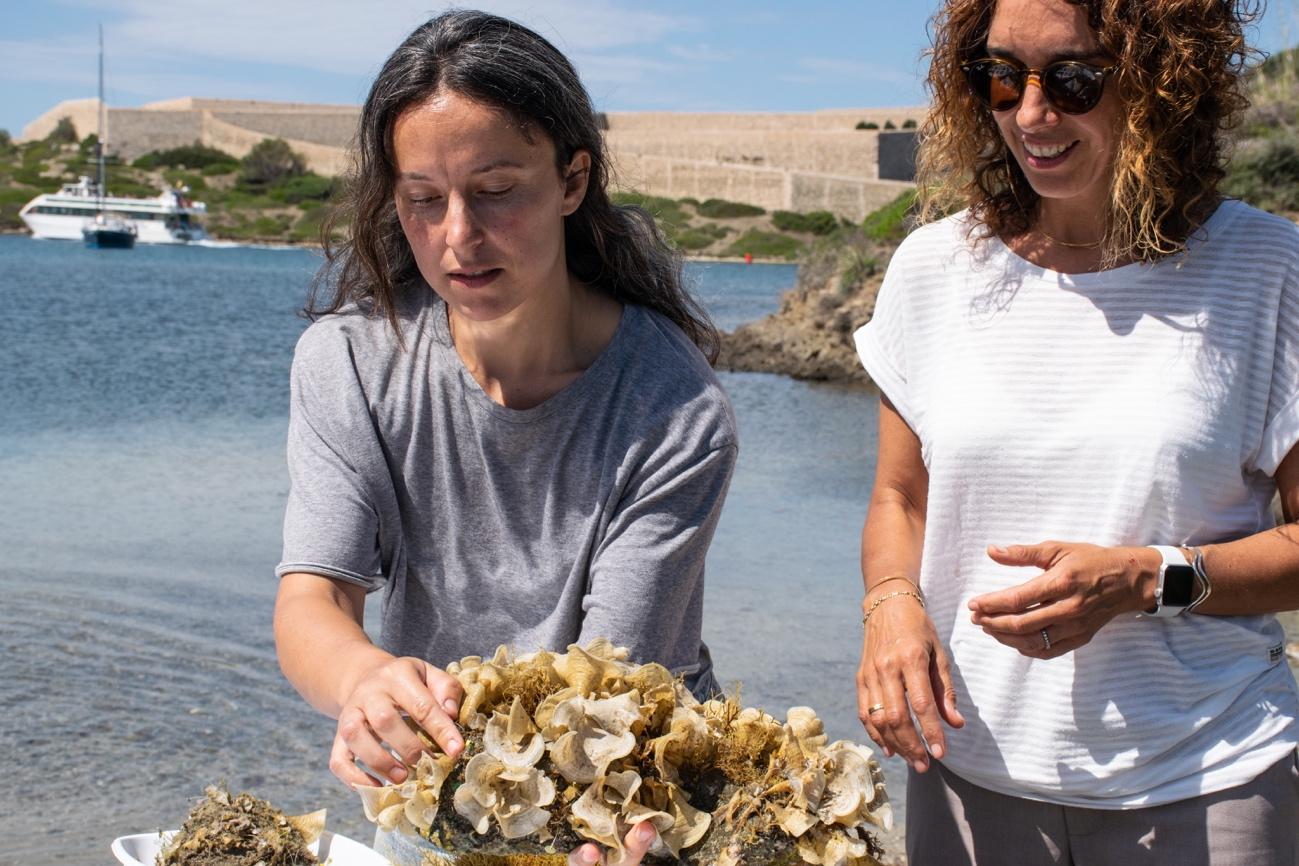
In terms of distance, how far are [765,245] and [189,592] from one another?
56.7m


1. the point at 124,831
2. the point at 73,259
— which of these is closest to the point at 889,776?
the point at 124,831

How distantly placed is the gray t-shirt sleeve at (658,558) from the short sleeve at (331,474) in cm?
32

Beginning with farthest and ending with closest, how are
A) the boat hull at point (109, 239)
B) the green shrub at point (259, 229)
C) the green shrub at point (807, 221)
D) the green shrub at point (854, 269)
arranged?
1. the green shrub at point (259, 229)
2. the green shrub at point (807, 221)
3. the boat hull at point (109, 239)
4. the green shrub at point (854, 269)

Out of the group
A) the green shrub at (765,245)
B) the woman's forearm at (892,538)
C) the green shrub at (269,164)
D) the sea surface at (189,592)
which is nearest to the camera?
the woman's forearm at (892,538)

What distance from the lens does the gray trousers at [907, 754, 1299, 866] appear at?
1909 mm

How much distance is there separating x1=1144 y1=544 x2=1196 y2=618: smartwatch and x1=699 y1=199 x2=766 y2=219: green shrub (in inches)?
2593

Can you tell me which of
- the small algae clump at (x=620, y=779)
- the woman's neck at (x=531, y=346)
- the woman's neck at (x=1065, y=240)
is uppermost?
the woman's neck at (x=1065, y=240)

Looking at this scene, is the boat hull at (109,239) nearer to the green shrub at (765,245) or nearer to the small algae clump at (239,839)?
the green shrub at (765,245)

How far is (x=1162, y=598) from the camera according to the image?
1.87 metres

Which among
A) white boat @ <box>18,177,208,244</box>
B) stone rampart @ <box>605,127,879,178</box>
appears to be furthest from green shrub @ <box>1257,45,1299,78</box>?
white boat @ <box>18,177,208,244</box>

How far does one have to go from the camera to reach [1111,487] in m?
1.94

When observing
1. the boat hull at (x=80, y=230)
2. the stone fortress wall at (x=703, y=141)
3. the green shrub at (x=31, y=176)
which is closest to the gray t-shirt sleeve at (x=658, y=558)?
the stone fortress wall at (x=703, y=141)

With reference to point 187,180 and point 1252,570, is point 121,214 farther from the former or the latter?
point 1252,570

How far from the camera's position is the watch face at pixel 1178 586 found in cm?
186
